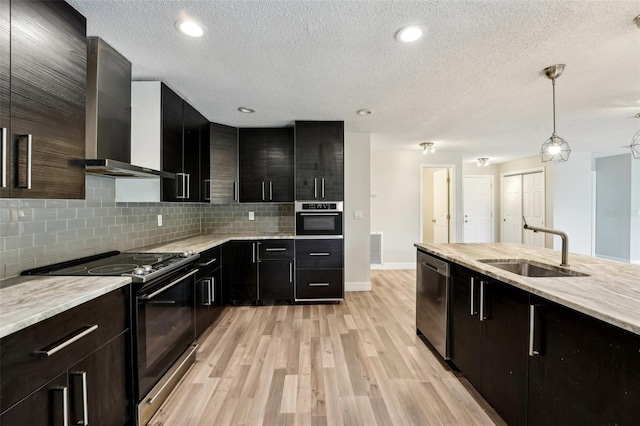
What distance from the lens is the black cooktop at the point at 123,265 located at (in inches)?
61.8

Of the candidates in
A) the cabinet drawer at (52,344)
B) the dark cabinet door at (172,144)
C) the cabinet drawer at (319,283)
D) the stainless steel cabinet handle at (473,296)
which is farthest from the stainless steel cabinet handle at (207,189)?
the stainless steel cabinet handle at (473,296)

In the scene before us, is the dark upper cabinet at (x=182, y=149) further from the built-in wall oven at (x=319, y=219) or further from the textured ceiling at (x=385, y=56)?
the built-in wall oven at (x=319, y=219)

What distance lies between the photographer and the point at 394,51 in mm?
1899

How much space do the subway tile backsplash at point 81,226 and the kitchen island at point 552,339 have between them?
8.85 ft

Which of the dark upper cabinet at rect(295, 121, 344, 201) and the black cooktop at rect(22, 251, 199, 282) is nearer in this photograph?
the black cooktop at rect(22, 251, 199, 282)

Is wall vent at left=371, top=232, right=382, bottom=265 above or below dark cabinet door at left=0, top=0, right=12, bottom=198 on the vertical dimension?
below

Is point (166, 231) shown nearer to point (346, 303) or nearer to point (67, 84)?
point (67, 84)

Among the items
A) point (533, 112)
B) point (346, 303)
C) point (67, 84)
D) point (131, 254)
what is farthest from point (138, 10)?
point (533, 112)

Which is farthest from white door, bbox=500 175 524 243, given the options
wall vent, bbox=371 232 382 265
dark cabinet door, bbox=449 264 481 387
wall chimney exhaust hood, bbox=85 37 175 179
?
→ wall chimney exhaust hood, bbox=85 37 175 179

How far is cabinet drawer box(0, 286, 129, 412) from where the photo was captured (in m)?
0.92

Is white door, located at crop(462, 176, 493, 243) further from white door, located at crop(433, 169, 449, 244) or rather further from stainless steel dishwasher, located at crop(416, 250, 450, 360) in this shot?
stainless steel dishwasher, located at crop(416, 250, 450, 360)

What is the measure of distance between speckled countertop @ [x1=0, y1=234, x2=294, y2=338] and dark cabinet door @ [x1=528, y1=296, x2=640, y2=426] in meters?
2.08

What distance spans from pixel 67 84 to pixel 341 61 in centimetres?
167

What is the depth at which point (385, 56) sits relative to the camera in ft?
6.44
